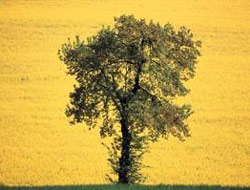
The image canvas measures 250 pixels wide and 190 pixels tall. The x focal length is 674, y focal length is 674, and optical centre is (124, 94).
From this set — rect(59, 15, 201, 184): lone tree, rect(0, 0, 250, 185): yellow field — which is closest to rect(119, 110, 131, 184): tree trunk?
rect(59, 15, 201, 184): lone tree

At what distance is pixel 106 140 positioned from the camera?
33.3 meters

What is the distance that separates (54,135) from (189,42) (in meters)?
12.6

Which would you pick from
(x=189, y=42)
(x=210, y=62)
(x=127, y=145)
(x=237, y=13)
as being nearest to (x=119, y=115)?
(x=127, y=145)

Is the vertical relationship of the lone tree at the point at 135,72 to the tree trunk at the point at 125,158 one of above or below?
above

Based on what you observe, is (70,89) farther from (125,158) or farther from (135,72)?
(135,72)

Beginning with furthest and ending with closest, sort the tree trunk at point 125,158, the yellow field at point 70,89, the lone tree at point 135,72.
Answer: the yellow field at point 70,89
the tree trunk at point 125,158
the lone tree at point 135,72

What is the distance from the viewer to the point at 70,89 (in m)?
40.9

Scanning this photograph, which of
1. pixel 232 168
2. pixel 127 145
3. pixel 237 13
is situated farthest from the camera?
pixel 237 13

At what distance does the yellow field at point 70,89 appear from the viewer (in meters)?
28.0

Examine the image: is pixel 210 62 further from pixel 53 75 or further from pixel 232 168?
pixel 232 168

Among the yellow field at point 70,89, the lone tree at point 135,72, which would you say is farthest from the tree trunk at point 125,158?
the yellow field at point 70,89

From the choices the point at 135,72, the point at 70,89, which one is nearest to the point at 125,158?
the point at 135,72

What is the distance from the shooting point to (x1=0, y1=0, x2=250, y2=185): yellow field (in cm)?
2800

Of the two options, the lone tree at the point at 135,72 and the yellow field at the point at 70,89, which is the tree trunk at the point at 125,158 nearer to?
the lone tree at the point at 135,72
